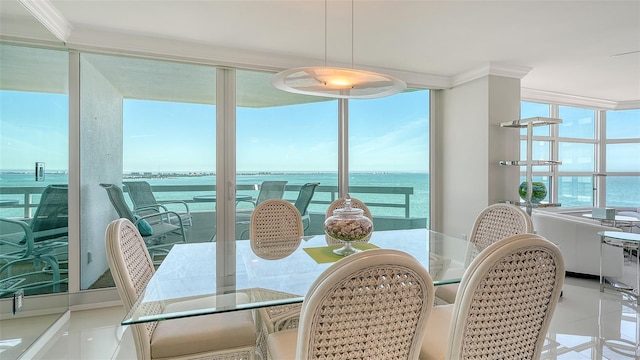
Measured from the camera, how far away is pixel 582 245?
142 inches

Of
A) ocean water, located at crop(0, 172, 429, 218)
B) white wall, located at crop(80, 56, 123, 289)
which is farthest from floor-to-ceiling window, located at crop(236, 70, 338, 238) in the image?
white wall, located at crop(80, 56, 123, 289)

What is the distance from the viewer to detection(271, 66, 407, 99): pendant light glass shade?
6.03 ft

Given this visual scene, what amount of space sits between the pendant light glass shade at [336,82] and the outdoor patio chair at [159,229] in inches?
80.7

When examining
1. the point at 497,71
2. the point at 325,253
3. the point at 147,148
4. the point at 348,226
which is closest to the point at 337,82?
the point at 348,226

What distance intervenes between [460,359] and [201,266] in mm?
1406

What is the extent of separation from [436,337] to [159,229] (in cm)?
285

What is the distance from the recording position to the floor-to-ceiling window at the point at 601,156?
559 centimetres

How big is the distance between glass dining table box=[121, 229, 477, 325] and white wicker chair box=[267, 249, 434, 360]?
433 mm

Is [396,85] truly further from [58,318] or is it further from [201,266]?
[58,318]

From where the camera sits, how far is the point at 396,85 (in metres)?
2.08

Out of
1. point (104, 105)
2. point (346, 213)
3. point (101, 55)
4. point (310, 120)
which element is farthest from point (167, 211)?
point (346, 213)

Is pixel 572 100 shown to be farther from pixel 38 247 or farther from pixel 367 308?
pixel 38 247

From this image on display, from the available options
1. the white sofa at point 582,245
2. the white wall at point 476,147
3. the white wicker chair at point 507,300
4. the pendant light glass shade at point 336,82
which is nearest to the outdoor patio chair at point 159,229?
the pendant light glass shade at point 336,82

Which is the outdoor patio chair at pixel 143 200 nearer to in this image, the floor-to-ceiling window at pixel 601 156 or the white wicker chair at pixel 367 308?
the white wicker chair at pixel 367 308
